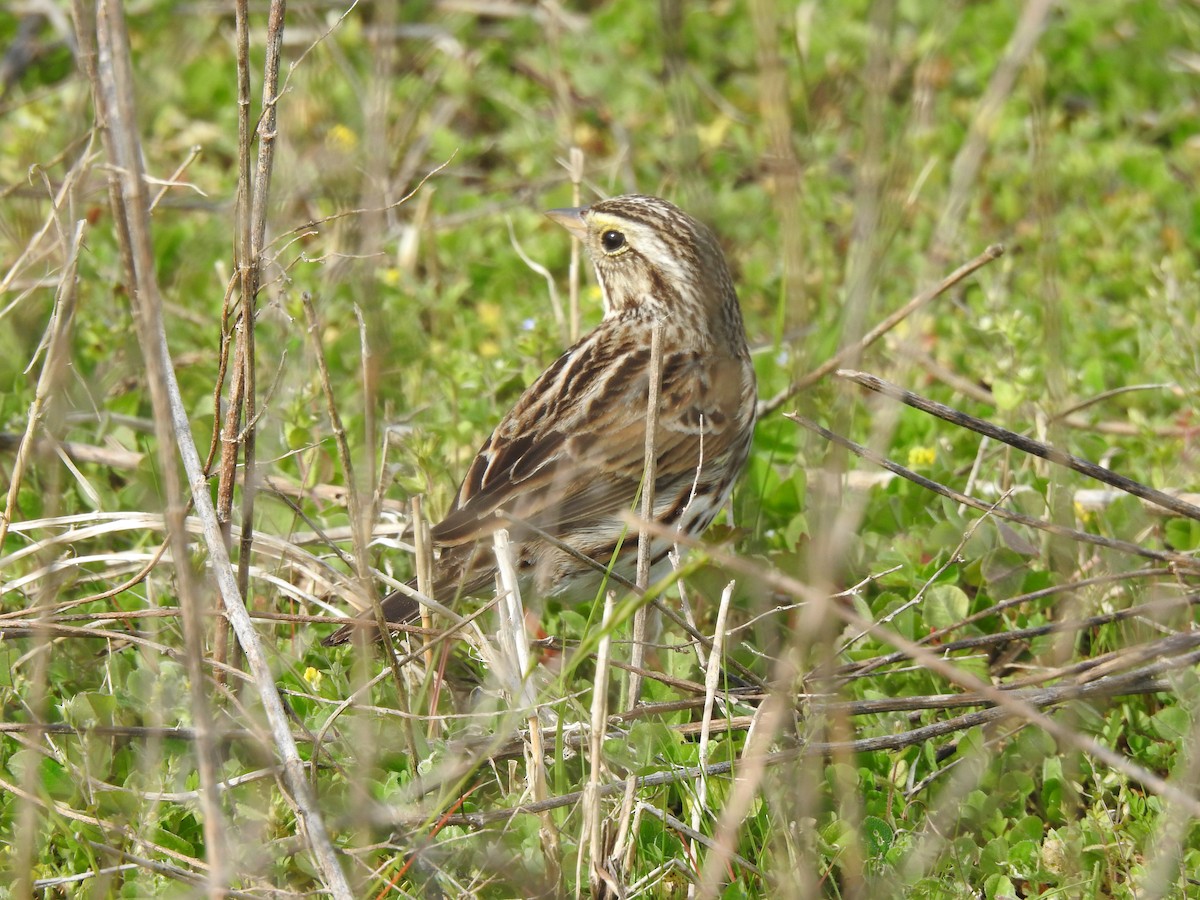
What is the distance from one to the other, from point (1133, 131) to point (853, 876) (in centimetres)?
565

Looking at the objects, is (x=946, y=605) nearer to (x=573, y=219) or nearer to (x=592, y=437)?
(x=592, y=437)

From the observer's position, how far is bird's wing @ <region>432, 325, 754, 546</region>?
4633 millimetres

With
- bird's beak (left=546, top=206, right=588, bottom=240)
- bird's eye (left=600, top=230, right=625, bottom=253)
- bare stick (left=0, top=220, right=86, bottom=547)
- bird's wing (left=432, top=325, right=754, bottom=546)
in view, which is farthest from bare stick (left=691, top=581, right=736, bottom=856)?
bird's beak (left=546, top=206, right=588, bottom=240)

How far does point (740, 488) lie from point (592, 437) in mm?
951

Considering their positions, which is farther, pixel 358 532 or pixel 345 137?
pixel 345 137

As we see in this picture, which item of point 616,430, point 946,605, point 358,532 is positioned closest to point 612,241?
point 616,430

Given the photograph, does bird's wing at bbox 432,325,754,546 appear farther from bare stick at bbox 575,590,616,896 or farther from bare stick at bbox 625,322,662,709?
bare stick at bbox 575,590,616,896

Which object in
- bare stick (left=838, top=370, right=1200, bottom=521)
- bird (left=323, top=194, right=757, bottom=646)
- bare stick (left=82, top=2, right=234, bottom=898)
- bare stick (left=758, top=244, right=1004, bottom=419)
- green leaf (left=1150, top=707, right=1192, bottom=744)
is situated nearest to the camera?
bare stick (left=82, top=2, right=234, bottom=898)

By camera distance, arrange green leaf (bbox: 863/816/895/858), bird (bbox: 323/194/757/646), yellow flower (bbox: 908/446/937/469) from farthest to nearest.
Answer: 1. yellow flower (bbox: 908/446/937/469)
2. bird (bbox: 323/194/757/646)
3. green leaf (bbox: 863/816/895/858)

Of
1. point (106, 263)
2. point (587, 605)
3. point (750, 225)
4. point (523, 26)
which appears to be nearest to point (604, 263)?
point (587, 605)

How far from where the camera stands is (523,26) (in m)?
8.81

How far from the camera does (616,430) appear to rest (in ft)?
16.0

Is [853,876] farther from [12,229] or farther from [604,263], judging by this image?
[12,229]

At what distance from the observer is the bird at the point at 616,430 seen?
457 centimetres
